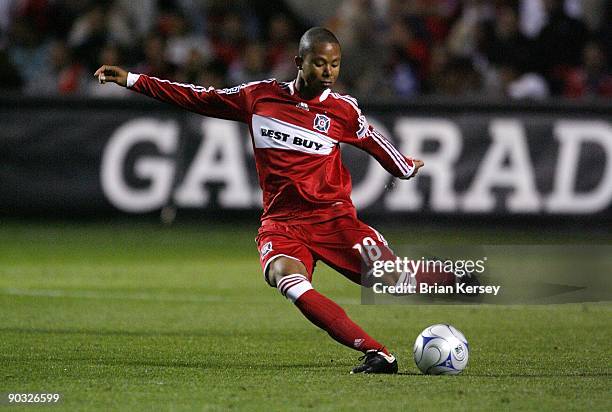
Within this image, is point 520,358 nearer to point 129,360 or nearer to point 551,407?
point 551,407

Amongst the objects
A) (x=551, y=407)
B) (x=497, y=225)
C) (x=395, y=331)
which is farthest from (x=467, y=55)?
(x=551, y=407)

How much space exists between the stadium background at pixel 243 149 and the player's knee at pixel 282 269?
81.3 inches

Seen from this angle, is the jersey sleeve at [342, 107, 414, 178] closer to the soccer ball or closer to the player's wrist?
the soccer ball

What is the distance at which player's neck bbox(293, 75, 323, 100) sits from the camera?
761 cm

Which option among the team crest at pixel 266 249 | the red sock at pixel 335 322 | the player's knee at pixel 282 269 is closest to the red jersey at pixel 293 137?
the team crest at pixel 266 249

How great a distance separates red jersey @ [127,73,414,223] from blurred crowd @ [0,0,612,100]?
7.72 m

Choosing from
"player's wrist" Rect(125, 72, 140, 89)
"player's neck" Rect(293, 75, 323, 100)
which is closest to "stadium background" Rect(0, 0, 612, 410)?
"player's neck" Rect(293, 75, 323, 100)

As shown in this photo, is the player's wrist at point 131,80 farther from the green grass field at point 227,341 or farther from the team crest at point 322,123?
the green grass field at point 227,341

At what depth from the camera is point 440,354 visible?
277 inches

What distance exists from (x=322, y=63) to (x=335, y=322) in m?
1.48

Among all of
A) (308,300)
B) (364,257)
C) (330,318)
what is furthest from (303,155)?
(330,318)

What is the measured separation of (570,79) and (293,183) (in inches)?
374

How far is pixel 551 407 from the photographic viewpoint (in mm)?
6004
